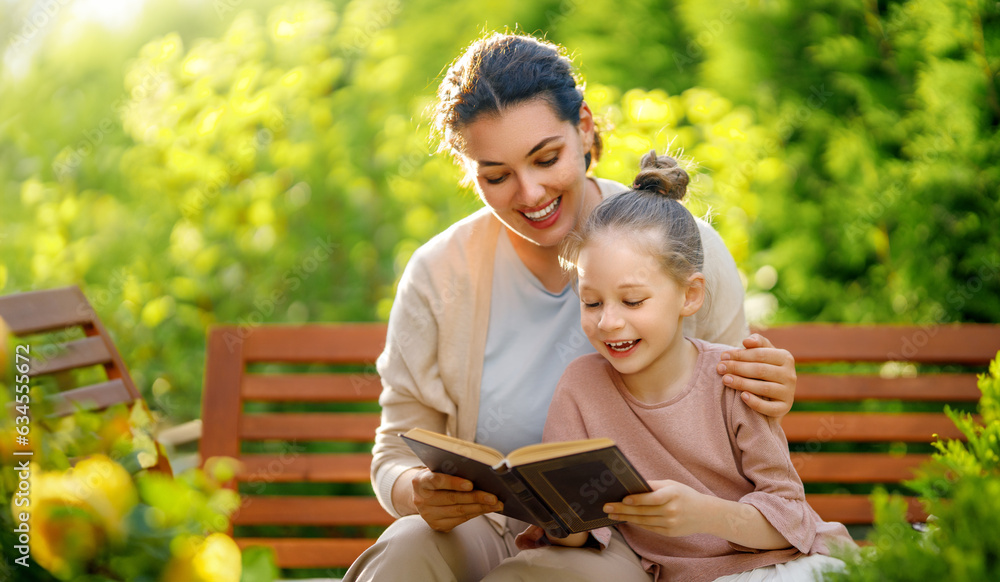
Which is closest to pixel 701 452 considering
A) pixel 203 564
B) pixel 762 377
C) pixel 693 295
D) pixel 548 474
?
pixel 762 377

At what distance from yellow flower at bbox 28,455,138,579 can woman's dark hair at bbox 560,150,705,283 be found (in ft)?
4.08

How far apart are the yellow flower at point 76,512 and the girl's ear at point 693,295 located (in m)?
1.34

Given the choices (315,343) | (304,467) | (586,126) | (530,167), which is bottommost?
(304,467)

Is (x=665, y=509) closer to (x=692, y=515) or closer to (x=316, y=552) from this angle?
(x=692, y=515)

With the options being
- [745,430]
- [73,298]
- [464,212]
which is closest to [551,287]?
[745,430]

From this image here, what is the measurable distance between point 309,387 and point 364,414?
0.22 meters

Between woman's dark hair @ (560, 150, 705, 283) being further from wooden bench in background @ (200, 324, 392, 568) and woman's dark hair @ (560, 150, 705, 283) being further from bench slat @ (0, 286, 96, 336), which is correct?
bench slat @ (0, 286, 96, 336)

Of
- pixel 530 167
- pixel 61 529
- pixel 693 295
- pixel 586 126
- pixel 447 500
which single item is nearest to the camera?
Answer: pixel 61 529

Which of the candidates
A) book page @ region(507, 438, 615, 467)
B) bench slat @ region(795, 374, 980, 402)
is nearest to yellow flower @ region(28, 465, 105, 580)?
book page @ region(507, 438, 615, 467)

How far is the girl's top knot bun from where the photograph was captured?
6.41 ft

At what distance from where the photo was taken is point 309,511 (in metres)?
2.83

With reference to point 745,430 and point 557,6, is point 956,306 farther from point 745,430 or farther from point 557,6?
point 557,6

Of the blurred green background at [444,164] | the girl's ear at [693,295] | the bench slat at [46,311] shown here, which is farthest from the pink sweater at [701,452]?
the bench slat at [46,311]

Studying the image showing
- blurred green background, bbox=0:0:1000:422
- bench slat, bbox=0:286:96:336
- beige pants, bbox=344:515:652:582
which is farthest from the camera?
blurred green background, bbox=0:0:1000:422
